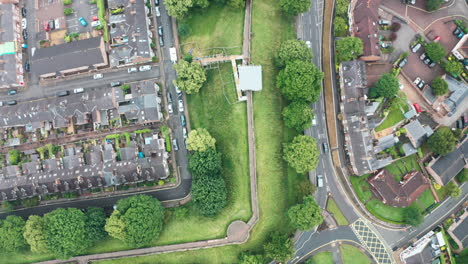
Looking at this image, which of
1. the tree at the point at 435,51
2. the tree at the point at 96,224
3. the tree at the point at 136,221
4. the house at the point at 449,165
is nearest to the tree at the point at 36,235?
the tree at the point at 96,224

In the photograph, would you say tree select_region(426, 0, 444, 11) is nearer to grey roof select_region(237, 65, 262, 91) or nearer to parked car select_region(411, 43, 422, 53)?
parked car select_region(411, 43, 422, 53)

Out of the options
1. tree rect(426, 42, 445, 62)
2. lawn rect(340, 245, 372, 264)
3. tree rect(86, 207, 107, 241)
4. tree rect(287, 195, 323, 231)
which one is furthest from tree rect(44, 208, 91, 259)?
tree rect(426, 42, 445, 62)

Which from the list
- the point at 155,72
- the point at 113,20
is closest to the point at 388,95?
the point at 155,72

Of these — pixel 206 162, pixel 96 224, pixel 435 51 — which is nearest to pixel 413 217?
pixel 435 51

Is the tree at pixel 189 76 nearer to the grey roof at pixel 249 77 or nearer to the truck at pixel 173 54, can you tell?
the truck at pixel 173 54

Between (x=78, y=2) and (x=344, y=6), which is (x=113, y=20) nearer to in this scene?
(x=78, y=2)

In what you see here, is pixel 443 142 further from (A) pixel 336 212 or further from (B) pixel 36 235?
(B) pixel 36 235
